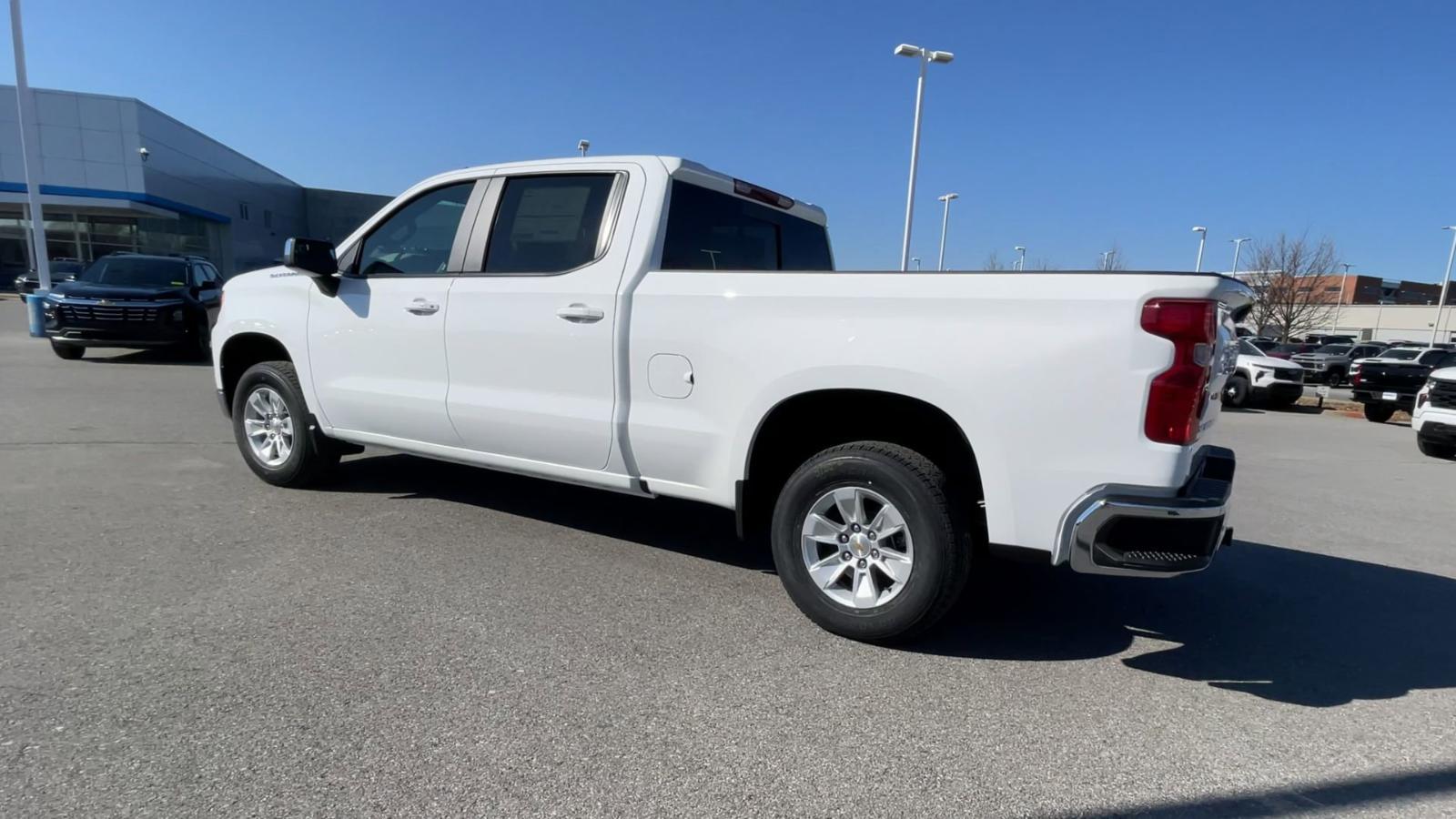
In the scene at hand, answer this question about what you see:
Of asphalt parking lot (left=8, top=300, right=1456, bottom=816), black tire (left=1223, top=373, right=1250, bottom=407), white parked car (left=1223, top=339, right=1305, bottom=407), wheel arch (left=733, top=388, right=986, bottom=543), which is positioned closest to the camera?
asphalt parking lot (left=8, top=300, right=1456, bottom=816)

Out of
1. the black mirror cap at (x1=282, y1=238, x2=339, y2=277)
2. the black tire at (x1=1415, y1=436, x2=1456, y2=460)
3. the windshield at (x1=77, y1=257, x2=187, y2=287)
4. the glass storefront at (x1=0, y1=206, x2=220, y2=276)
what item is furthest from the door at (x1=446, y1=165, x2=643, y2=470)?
the glass storefront at (x1=0, y1=206, x2=220, y2=276)

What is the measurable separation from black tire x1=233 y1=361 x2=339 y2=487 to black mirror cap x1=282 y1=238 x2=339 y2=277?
2.81 feet

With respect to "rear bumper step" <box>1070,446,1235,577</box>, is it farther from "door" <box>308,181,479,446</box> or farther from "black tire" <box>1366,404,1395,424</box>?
"black tire" <box>1366,404,1395,424</box>

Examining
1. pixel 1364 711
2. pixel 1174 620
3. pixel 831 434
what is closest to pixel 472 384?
pixel 831 434

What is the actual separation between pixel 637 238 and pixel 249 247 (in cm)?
5949

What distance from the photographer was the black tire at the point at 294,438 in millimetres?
5008

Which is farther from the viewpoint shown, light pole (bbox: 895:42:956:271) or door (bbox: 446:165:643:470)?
light pole (bbox: 895:42:956:271)

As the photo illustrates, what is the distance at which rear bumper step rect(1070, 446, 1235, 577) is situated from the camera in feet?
8.77

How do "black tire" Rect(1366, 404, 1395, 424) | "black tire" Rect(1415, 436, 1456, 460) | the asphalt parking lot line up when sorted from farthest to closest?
"black tire" Rect(1366, 404, 1395, 424) < "black tire" Rect(1415, 436, 1456, 460) < the asphalt parking lot

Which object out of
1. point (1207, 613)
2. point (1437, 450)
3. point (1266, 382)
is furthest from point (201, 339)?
point (1266, 382)

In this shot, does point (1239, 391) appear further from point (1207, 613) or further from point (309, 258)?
point (309, 258)

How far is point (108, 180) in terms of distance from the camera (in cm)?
3778

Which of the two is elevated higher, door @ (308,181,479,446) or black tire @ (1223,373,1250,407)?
door @ (308,181,479,446)

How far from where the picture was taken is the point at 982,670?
3084 mm
